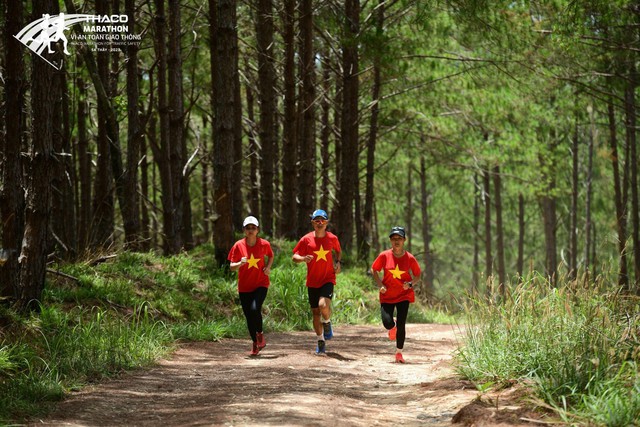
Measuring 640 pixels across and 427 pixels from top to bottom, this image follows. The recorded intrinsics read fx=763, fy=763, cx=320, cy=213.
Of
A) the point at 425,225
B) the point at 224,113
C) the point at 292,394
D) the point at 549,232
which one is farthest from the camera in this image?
the point at 425,225

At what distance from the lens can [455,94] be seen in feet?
71.5

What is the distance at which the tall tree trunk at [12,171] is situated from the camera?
31.1 feet

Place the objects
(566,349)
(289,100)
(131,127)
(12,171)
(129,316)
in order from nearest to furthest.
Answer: (566,349), (12,171), (129,316), (131,127), (289,100)

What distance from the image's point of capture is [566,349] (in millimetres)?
6320

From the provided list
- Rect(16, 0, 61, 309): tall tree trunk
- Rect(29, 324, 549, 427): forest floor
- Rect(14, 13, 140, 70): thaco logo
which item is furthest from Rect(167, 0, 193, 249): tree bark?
Rect(29, 324, 549, 427): forest floor

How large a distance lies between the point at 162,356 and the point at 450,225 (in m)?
42.1

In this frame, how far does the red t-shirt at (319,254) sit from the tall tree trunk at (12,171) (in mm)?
3608

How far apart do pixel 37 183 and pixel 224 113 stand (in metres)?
5.41

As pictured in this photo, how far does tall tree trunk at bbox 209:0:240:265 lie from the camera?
1445 cm

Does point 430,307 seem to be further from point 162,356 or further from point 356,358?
point 162,356

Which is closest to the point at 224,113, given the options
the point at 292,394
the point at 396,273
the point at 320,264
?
the point at 320,264

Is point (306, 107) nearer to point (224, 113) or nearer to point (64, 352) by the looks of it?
point (224, 113)

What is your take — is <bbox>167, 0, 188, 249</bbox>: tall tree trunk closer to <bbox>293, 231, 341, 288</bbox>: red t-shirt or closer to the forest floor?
the forest floor

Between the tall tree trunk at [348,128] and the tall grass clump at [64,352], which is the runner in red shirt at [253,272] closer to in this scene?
the tall grass clump at [64,352]
